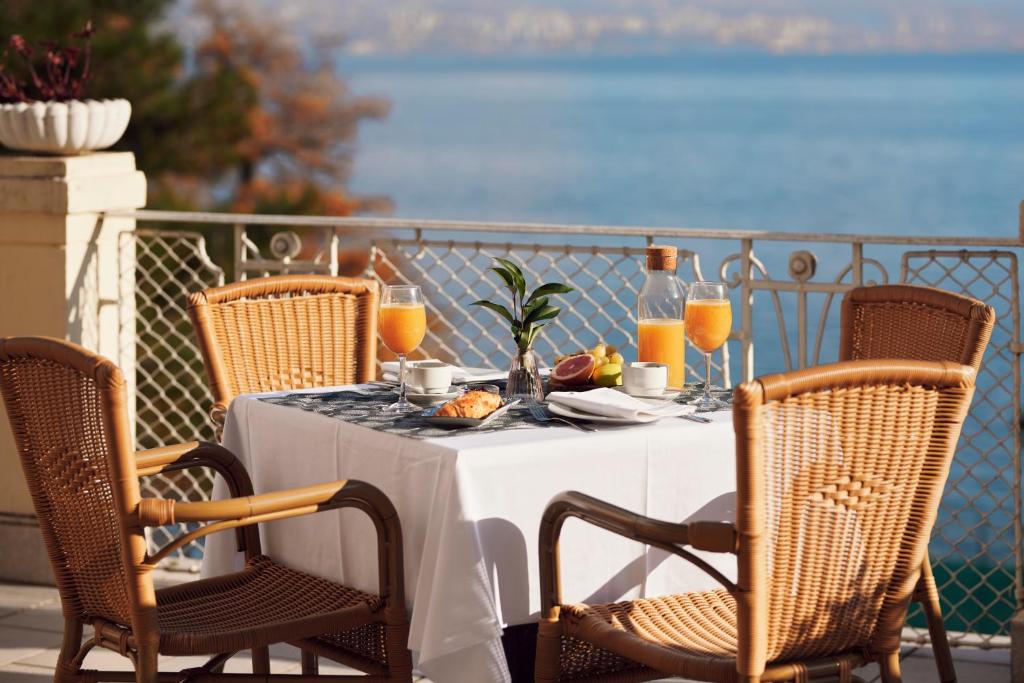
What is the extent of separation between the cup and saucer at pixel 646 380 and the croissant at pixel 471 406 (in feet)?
0.95

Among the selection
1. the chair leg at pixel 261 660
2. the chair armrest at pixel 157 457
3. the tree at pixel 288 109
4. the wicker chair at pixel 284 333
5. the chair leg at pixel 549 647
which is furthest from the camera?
the tree at pixel 288 109

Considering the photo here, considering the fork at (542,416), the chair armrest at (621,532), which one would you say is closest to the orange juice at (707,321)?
the fork at (542,416)

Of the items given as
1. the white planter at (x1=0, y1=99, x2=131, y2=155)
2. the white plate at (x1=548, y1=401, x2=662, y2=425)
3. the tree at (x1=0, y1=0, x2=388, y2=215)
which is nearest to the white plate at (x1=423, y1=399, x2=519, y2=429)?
the white plate at (x1=548, y1=401, x2=662, y2=425)

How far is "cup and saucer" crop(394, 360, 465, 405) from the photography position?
2684mm

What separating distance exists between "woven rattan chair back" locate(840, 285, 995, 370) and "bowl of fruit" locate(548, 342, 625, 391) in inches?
22.6

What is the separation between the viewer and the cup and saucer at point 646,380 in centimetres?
266

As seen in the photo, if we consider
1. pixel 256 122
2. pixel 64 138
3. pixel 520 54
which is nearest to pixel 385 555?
pixel 64 138

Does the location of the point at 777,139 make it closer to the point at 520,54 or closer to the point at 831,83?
the point at 831,83

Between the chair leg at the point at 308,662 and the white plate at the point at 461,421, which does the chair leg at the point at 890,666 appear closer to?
the white plate at the point at 461,421

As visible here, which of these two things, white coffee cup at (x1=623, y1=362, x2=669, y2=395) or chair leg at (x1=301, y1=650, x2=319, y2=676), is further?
chair leg at (x1=301, y1=650, x2=319, y2=676)

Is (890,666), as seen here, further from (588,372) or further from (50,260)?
(50,260)

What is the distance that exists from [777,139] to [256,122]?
589 inches

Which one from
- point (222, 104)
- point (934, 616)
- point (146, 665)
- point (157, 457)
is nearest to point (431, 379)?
point (157, 457)

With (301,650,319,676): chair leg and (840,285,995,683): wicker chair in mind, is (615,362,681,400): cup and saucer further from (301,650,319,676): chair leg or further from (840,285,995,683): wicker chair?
(301,650,319,676): chair leg
